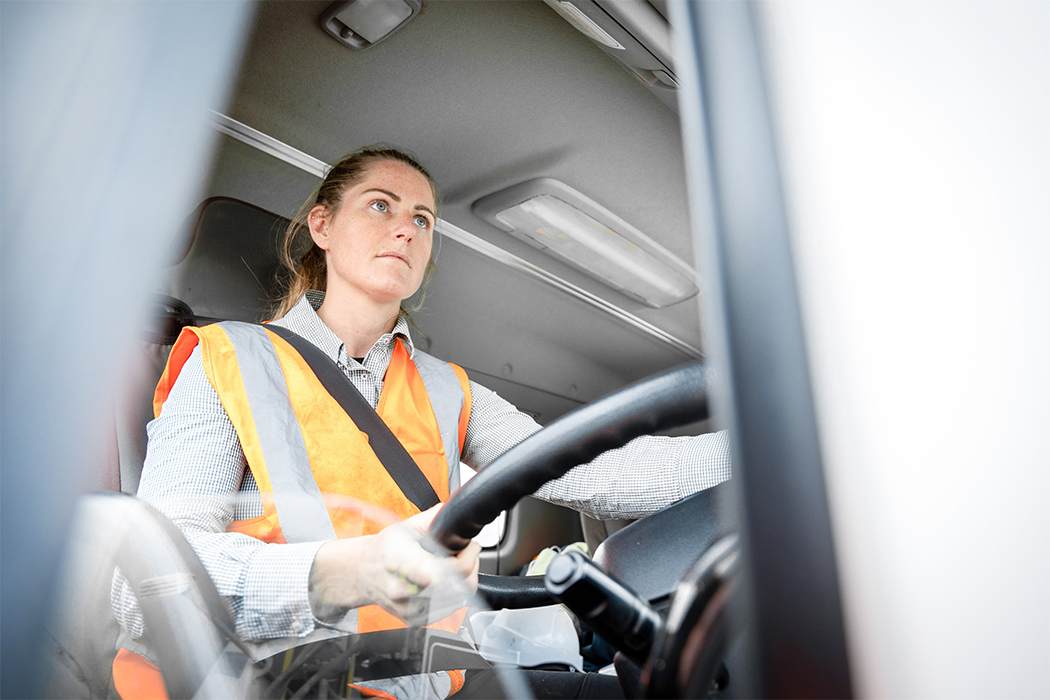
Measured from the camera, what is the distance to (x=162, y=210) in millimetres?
674

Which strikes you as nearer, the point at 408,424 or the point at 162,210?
the point at 162,210

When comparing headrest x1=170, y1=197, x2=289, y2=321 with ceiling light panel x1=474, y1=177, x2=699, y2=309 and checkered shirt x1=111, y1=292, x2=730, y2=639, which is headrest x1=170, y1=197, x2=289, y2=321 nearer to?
checkered shirt x1=111, y1=292, x2=730, y2=639

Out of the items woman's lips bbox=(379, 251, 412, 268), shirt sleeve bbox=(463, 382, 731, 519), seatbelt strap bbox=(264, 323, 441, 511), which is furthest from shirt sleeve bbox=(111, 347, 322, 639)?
woman's lips bbox=(379, 251, 412, 268)

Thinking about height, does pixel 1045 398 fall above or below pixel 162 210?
below

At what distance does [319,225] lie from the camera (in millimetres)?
1660

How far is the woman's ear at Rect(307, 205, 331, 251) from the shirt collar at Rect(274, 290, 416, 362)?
0.16 m

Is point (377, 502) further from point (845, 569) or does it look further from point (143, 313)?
point (845, 569)

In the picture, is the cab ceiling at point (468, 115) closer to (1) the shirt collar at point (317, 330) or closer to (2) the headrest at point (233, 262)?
(2) the headrest at point (233, 262)

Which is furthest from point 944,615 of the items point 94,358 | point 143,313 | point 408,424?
point 408,424

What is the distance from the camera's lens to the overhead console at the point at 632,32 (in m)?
1.19

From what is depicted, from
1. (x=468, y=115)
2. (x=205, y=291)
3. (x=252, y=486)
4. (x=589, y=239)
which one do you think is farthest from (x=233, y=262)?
(x=589, y=239)

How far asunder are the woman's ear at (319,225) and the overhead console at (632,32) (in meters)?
0.72

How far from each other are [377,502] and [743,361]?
2.80ft

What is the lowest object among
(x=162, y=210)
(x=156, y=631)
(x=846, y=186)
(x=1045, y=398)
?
(x=156, y=631)
